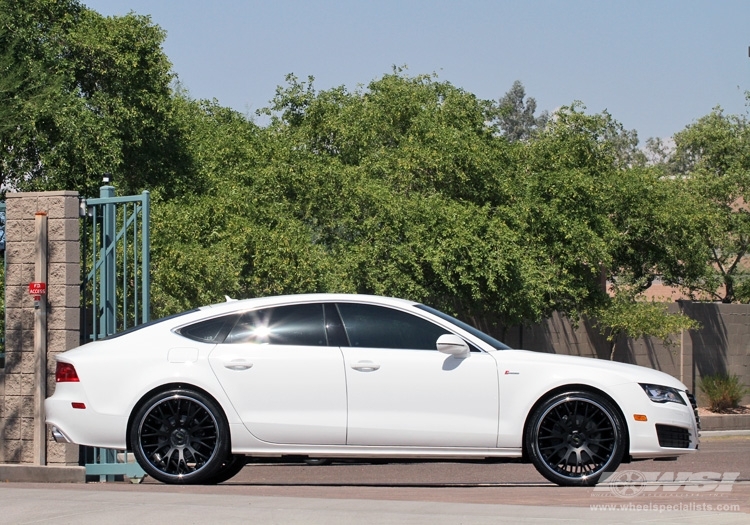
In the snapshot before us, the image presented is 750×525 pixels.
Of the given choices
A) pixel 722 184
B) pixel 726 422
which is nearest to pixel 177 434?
pixel 726 422

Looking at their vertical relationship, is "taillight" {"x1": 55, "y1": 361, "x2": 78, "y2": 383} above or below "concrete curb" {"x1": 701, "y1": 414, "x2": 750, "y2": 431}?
above

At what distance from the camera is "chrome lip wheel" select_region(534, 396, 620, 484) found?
30.4 ft

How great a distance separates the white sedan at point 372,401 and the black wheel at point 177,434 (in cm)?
1

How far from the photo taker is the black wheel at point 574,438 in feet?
30.4

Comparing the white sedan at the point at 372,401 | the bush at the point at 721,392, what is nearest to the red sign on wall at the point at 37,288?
the white sedan at the point at 372,401

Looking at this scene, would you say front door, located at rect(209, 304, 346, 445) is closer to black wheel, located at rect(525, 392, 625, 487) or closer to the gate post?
black wheel, located at rect(525, 392, 625, 487)

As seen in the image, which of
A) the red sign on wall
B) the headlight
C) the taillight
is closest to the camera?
the headlight

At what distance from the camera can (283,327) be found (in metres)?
9.68

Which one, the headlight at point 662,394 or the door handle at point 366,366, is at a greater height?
the door handle at point 366,366

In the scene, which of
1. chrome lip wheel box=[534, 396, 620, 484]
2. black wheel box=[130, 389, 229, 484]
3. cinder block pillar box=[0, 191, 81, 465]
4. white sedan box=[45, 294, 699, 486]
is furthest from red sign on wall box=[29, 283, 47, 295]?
chrome lip wheel box=[534, 396, 620, 484]

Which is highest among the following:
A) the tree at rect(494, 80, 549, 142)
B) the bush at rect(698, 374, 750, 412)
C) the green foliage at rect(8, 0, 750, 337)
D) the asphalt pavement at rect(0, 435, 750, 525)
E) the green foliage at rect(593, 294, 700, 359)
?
the tree at rect(494, 80, 549, 142)

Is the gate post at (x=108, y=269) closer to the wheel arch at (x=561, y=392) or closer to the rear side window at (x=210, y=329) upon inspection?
the rear side window at (x=210, y=329)

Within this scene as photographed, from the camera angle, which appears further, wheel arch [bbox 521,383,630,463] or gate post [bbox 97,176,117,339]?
gate post [bbox 97,176,117,339]

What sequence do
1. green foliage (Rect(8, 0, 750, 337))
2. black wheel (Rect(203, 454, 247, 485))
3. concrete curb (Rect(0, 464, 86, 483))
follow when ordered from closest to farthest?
black wheel (Rect(203, 454, 247, 485)), concrete curb (Rect(0, 464, 86, 483)), green foliage (Rect(8, 0, 750, 337))
